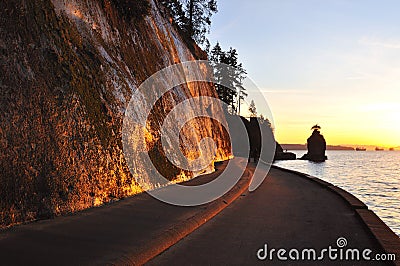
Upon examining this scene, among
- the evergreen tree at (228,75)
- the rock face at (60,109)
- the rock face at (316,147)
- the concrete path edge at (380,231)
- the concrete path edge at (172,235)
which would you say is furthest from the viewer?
the rock face at (316,147)

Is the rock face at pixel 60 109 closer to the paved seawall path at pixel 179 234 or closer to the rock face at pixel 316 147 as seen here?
the paved seawall path at pixel 179 234

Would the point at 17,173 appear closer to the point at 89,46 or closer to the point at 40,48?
the point at 40,48

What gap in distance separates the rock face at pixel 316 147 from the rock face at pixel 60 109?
12775cm

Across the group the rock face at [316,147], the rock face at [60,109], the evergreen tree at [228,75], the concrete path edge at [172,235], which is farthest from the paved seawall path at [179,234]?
the rock face at [316,147]

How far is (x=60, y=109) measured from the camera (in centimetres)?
862

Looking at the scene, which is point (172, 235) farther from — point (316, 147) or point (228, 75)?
point (316, 147)

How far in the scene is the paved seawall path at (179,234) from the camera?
18.0 ft

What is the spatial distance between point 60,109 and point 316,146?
135 m

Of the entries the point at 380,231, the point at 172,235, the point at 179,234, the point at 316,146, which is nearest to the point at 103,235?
the point at 172,235

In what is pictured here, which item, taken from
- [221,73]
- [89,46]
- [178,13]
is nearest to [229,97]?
[221,73]

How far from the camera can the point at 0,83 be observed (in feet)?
23.6

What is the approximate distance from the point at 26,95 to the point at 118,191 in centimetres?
370

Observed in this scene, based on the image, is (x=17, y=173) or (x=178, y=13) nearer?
(x=17, y=173)

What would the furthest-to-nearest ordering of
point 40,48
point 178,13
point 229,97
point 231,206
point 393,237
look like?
point 229,97, point 178,13, point 231,206, point 40,48, point 393,237
